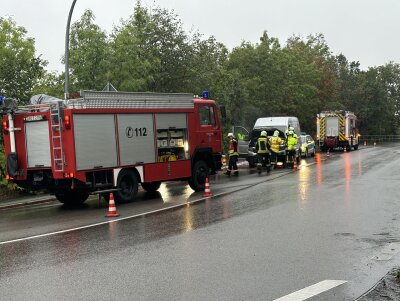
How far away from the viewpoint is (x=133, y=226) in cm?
973

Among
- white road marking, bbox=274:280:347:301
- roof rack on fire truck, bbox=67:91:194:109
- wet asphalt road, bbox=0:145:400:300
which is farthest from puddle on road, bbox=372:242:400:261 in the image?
roof rack on fire truck, bbox=67:91:194:109

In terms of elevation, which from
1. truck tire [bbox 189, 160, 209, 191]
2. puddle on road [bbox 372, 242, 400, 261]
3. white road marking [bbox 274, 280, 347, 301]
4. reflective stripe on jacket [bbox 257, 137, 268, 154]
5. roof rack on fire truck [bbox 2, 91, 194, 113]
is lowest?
puddle on road [bbox 372, 242, 400, 261]

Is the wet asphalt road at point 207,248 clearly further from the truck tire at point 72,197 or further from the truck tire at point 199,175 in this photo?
the truck tire at point 199,175

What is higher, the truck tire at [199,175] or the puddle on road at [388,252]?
the truck tire at [199,175]

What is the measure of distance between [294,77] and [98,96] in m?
35.4

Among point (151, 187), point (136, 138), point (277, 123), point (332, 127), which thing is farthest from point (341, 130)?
point (136, 138)

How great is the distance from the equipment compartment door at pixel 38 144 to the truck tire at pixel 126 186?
1.86 metres

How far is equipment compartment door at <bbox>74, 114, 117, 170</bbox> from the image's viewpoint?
12.1 meters

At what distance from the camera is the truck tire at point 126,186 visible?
13.1 meters

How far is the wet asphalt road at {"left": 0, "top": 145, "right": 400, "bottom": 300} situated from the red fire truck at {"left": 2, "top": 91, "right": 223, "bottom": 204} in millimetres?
746

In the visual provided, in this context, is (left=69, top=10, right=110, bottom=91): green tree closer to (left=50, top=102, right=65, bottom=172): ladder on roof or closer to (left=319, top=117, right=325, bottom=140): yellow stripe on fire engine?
(left=50, top=102, right=65, bottom=172): ladder on roof

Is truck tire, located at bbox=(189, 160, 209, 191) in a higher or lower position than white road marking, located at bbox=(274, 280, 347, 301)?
higher

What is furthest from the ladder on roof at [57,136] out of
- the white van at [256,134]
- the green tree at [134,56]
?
the white van at [256,134]

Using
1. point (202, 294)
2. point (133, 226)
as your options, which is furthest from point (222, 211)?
point (202, 294)
